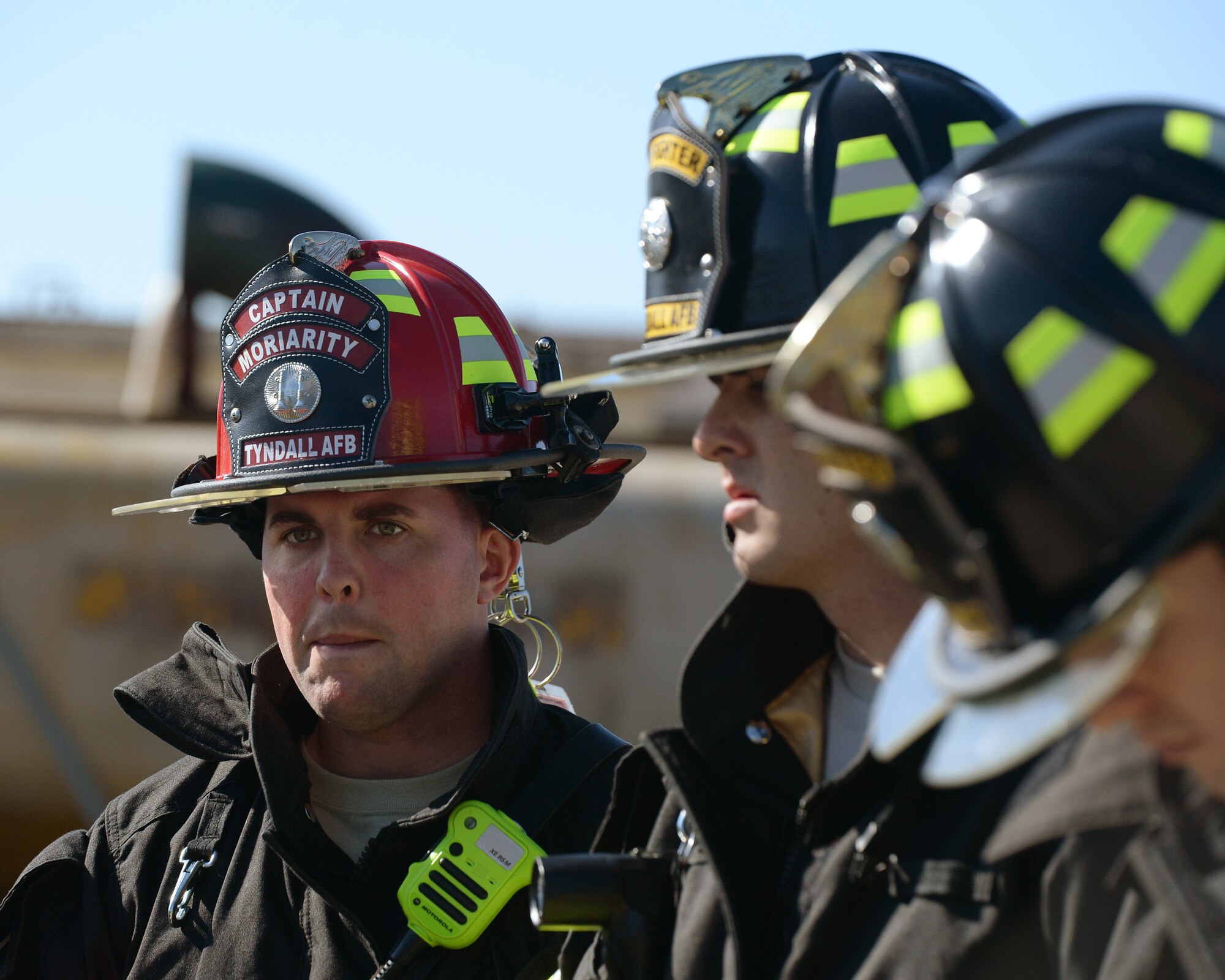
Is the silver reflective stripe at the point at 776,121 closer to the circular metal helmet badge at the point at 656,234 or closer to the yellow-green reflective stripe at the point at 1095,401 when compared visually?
the circular metal helmet badge at the point at 656,234

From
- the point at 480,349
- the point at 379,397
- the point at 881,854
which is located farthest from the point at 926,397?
the point at 480,349

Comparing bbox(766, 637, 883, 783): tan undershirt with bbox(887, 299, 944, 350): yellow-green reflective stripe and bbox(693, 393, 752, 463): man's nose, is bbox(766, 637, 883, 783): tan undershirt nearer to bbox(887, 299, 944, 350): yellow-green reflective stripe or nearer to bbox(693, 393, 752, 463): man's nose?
bbox(693, 393, 752, 463): man's nose

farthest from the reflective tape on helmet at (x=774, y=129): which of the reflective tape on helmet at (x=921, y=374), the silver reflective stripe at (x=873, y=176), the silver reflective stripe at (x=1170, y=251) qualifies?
the silver reflective stripe at (x=1170, y=251)

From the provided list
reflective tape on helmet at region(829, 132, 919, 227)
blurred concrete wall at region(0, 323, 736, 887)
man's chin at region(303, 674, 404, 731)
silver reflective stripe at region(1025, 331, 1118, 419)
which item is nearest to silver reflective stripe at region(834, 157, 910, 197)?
reflective tape on helmet at region(829, 132, 919, 227)

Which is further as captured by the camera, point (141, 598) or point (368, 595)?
point (141, 598)

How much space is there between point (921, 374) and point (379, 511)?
1.68 metres

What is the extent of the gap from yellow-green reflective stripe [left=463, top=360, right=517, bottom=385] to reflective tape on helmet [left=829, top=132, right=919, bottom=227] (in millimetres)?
1143

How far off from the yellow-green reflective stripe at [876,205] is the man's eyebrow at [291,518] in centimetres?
135

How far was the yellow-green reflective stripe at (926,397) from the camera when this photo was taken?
47.7 inches

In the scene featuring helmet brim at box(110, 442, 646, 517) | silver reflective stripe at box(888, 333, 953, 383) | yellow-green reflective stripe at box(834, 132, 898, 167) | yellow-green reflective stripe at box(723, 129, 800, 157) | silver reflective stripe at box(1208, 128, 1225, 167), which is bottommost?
helmet brim at box(110, 442, 646, 517)

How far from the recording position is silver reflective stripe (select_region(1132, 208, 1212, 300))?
115 centimetres

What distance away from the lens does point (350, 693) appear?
8.63 feet

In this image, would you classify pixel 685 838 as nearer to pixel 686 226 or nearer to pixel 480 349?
pixel 686 226

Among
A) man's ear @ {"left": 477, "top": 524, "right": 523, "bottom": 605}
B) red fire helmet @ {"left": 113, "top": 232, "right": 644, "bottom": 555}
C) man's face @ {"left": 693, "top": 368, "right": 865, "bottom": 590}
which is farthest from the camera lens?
man's ear @ {"left": 477, "top": 524, "right": 523, "bottom": 605}
